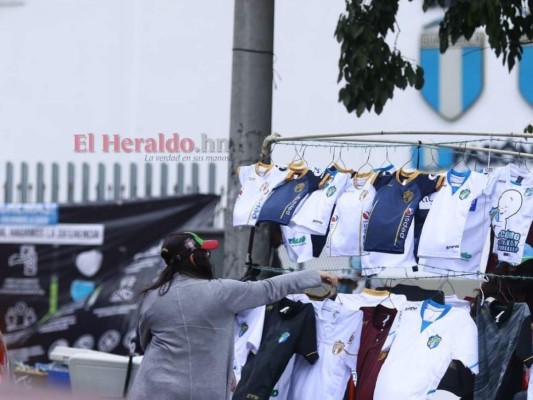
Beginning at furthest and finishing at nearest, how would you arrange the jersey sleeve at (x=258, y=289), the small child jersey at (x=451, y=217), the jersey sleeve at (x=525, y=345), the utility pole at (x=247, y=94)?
the utility pole at (x=247, y=94), the small child jersey at (x=451, y=217), the jersey sleeve at (x=525, y=345), the jersey sleeve at (x=258, y=289)

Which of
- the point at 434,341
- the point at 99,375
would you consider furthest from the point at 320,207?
the point at 99,375

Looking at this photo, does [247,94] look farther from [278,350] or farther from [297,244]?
[278,350]

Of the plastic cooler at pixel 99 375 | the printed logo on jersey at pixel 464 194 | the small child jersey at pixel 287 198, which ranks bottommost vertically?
the plastic cooler at pixel 99 375

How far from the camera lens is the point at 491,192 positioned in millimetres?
5891

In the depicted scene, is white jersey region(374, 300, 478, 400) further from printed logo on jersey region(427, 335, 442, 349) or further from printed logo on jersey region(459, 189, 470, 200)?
printed logo on jersey region(459, 189, 470, 200)

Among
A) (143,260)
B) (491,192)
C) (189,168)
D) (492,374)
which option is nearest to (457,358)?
(492,374)

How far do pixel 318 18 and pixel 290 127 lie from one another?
1316mm

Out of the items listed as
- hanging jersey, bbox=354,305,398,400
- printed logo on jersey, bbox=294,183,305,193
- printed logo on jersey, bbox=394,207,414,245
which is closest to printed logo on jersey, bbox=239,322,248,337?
hanging jersey, bbox=354,305,398,400

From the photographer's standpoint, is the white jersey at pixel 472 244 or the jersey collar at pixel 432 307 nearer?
the jersey collar at pixel 432 307

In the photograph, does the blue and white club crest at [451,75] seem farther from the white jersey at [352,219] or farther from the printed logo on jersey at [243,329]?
the printed logo on jersey at [243,329]

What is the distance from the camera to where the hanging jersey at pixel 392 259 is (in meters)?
6.11

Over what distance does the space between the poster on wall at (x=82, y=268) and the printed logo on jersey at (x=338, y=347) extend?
201 inches

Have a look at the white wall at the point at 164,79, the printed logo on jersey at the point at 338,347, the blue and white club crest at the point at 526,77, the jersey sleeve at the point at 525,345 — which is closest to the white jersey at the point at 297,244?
the printed logo on jersey at the point at 338,347

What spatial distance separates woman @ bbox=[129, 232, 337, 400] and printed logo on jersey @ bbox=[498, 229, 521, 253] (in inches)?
53.0
